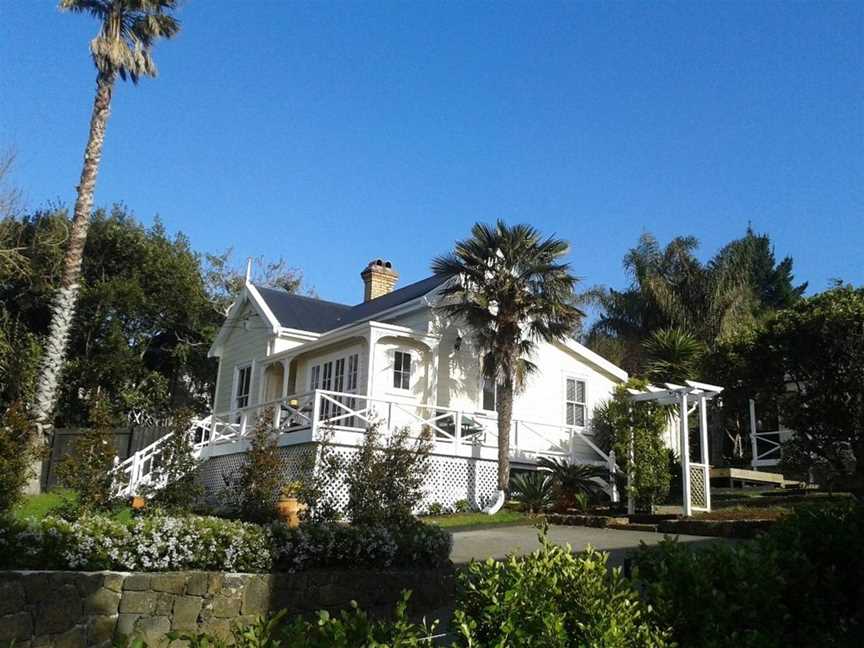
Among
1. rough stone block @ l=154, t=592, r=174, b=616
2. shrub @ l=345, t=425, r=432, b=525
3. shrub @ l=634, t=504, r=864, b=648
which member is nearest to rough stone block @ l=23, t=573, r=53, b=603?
rough stone block @ l=154, t=592, r=174, b=616

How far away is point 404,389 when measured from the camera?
21.8 metres

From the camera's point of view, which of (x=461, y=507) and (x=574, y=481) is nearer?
(x=461, y=507)

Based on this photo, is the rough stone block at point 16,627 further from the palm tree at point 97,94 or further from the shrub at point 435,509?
the palm tree at point 97,94

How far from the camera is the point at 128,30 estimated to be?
24.3 meters

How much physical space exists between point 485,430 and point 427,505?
2.89 meters

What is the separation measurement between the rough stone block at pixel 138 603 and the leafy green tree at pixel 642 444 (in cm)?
1279

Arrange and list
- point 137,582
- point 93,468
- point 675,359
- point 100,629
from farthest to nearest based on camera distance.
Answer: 1. point 675,359
2. point 93,468
3. point 137,582
4. point 100,629

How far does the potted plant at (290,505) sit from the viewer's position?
47.4ft

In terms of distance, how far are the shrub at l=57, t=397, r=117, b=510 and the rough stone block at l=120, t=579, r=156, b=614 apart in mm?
3566

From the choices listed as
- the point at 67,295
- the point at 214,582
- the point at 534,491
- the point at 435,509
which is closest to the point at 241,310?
the point at 67,295

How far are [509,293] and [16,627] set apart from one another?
14.8 m

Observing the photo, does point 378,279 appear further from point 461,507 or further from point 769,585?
point 769,585

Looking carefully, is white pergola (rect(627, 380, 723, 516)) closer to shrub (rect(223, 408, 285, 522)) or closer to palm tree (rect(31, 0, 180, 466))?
shrub (rect(223, 408, 285, 522))

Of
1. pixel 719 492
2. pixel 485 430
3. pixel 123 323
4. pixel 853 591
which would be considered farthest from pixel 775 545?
pixel 123 323
